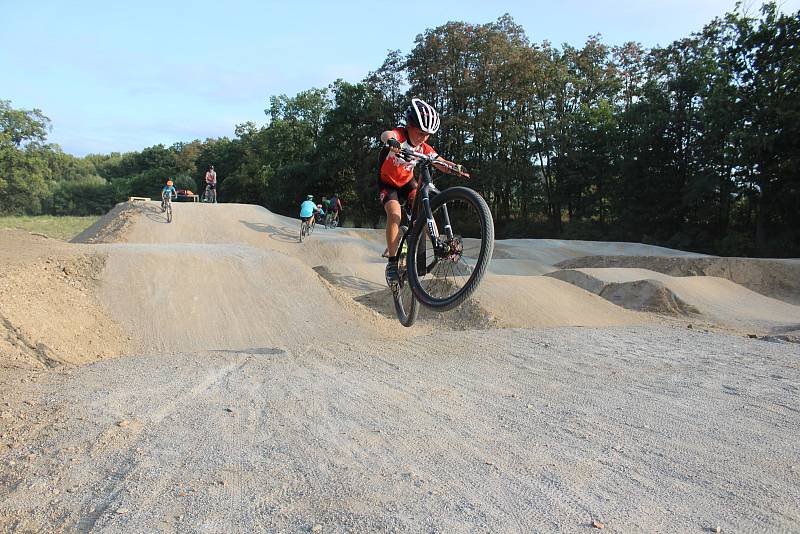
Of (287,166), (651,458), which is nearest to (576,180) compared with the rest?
(287,166)

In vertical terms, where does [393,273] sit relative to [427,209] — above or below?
below

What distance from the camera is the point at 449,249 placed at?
5363 millimetres

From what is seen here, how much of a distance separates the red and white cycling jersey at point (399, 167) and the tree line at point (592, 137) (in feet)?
87.5

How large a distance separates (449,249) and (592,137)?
37.1 metres

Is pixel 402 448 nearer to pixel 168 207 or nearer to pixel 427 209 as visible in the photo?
pixel 427 209

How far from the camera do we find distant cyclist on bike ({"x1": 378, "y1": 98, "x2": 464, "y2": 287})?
5.41 m

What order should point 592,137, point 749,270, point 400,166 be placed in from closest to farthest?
point 400,166 < point 749,270 < point 592,137

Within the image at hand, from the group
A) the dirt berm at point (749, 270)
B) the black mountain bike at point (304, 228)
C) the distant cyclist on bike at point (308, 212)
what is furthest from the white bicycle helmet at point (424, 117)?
the dirt berm at point (749, 270)

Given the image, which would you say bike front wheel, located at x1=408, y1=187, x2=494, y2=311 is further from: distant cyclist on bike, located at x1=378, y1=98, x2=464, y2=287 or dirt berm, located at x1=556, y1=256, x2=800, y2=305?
dirt berm, located at x1=556, y1=256, x2=800, y2=305

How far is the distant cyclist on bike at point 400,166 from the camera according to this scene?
5.41m

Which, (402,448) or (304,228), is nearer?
(402,448)

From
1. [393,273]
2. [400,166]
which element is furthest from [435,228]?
[393,273]

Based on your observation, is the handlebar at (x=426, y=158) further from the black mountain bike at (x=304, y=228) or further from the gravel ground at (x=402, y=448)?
the black mountain bike at (x=304, y=228)

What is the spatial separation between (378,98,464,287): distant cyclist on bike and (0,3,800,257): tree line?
1051 inches
